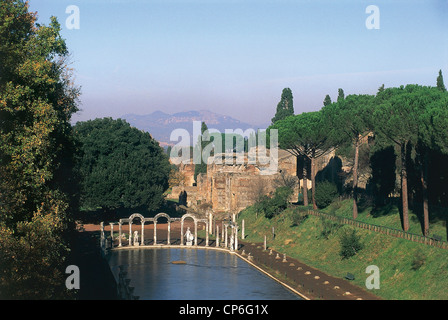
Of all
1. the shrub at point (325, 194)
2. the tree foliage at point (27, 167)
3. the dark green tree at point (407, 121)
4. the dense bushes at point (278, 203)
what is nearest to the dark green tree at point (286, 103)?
the dense bushes at point (278, 203)

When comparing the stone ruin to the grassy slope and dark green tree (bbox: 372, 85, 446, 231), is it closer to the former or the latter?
the grassy slope

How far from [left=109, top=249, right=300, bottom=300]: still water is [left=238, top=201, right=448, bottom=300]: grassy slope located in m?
6.43

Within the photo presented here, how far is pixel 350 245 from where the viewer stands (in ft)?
171

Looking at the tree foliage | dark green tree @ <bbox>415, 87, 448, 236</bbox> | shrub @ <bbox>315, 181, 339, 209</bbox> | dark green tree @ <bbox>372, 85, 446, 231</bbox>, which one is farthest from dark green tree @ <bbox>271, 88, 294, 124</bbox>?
the tree foliage

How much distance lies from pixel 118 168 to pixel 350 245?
4001 centimetres

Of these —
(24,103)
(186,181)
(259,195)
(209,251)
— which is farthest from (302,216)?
(186,181)

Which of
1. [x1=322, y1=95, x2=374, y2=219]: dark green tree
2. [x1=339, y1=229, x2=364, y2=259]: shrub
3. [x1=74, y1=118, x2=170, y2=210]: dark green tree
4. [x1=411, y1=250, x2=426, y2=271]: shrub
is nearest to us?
[x1=411, y1=250, x2=426, y2=271]: shrub

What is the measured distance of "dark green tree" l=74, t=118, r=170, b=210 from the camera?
80500 millimetres

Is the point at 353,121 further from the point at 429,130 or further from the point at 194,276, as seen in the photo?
the point at 194,276

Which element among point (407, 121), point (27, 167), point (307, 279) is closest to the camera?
point (27, 167)

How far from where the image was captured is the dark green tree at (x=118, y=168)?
80500mm

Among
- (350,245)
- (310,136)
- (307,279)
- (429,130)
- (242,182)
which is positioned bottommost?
(307,279)

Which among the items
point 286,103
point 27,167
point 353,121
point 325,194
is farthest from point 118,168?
point 286,103
